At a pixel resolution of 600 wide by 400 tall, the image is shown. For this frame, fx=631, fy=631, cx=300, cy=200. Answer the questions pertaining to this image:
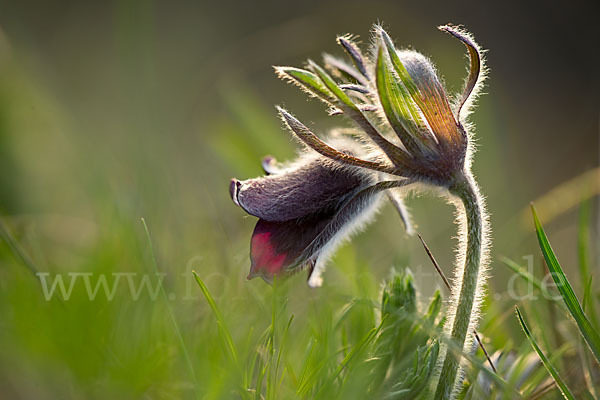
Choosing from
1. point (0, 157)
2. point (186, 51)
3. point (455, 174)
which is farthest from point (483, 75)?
point (186, 51)


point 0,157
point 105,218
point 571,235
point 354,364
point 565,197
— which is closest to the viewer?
point 354,364

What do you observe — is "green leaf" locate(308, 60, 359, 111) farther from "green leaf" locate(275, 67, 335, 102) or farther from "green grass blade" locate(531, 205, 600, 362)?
"green grass blade" locate(531, 205, 600, 362)

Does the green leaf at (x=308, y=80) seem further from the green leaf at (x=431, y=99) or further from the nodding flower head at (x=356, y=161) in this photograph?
the green leaf at (x=431, y=99)

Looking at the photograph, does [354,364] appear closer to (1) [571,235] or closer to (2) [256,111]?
(2) [256,111]

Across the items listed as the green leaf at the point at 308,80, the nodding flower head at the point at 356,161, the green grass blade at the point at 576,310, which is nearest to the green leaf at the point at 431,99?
the nodding flower head at the point at 356,161

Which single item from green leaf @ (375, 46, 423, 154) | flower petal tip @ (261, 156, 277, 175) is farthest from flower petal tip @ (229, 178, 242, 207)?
green leaf @ (375, 46, 423, 154)

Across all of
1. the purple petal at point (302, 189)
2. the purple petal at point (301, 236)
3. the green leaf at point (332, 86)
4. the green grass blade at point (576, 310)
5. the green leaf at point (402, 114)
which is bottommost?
the green grass blade at point (576, 310)

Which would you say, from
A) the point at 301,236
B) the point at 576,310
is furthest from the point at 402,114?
the point at 576,310
